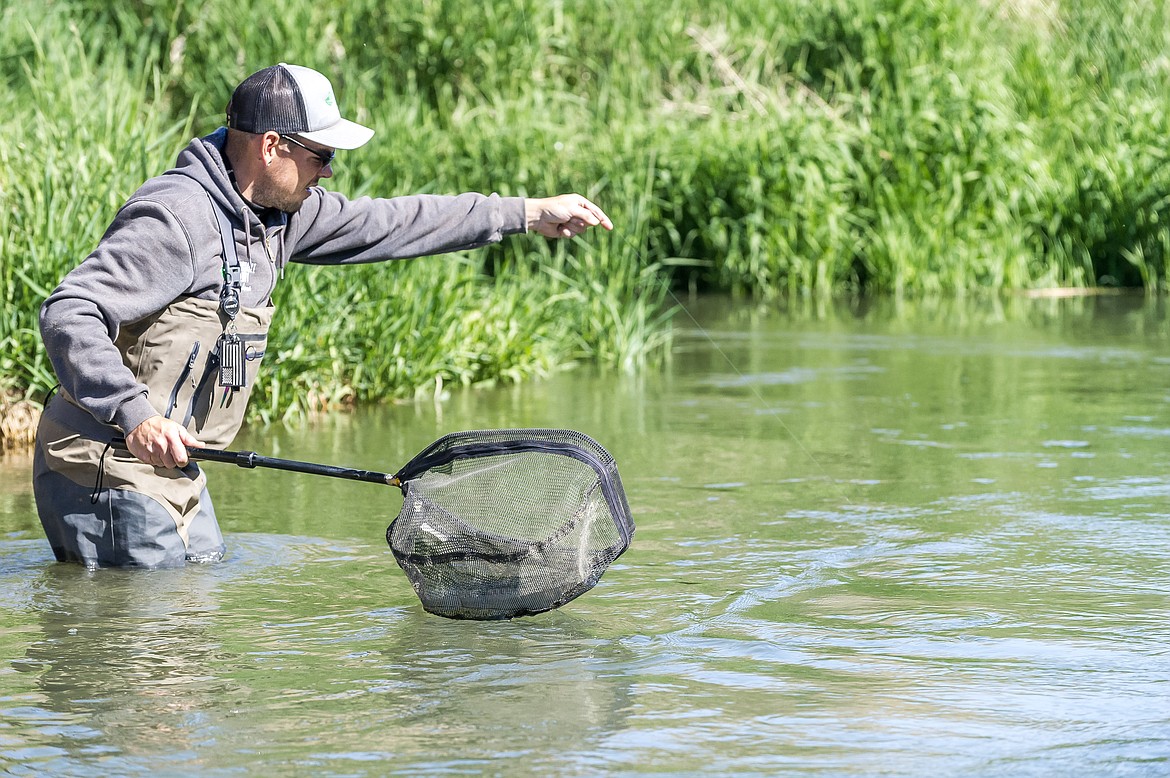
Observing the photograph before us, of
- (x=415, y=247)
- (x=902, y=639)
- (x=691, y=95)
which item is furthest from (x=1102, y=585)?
(x=691, y=95)

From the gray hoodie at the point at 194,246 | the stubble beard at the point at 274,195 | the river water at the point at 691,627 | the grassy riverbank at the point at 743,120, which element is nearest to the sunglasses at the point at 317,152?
the stubble beard at the point at 274,195

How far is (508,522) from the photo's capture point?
4.32 m

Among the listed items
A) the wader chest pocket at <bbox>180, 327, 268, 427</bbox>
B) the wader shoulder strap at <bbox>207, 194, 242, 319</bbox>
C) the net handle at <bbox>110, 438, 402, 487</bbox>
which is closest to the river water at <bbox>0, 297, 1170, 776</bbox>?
the net handle at <bbox>110, 438, 402, 487</bbox>

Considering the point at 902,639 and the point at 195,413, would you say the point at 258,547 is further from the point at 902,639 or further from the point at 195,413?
the point at 902,639

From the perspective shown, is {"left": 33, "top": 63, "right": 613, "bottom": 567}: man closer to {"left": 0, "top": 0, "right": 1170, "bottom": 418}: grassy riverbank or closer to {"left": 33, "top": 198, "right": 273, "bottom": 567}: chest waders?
{"left": 33, "top": 198, "right": 273, "bottom": 567}: chest waders

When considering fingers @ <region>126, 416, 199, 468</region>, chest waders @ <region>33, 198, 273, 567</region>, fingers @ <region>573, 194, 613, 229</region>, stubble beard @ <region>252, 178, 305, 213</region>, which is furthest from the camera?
fingers @ <region>573, 194, 613, 229</region>

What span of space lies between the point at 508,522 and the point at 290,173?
1.13 meters

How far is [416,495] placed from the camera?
4.27 m

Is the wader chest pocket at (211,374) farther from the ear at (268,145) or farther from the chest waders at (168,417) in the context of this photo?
the ear at (268,145)

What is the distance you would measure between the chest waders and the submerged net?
0.63m

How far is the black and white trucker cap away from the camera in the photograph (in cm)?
448

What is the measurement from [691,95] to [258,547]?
9591 millimetres

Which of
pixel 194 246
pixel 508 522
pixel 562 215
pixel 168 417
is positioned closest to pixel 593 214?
pixel 562 215

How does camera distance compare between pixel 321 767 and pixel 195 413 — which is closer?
pixel 321 767
